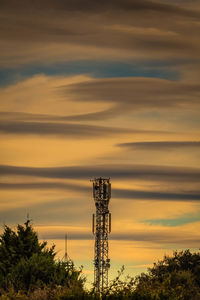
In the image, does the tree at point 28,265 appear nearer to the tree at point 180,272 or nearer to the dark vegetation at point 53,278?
the dark vegetation at point 53,278

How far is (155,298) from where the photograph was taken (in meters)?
45.4

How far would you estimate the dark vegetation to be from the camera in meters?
45.6

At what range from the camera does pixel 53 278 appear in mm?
66750

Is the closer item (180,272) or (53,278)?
(53,278)

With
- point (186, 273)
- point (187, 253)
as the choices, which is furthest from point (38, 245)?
point (187, 253)

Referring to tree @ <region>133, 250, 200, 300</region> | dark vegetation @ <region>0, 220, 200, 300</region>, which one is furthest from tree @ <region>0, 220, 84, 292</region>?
tree @ <region>133, 250, 200, 300</region>

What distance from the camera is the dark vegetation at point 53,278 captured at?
1795 inches

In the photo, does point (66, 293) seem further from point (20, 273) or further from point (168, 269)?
point (168, 269)

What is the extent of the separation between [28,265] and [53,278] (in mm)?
3653

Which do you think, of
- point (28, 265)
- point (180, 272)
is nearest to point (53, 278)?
point (28, 265)

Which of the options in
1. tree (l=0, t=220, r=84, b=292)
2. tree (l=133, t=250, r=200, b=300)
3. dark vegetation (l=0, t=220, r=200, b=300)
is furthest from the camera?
tree (l=133, t=250, r=200, b=300)

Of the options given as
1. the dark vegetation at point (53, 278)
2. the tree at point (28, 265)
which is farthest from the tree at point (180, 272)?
the tree at point (28, 265)

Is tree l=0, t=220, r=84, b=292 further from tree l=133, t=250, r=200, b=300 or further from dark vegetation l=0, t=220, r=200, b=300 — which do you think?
tree l=133, t=250, r=200, b=300

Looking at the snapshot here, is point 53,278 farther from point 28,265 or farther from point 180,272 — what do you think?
point 180,272
